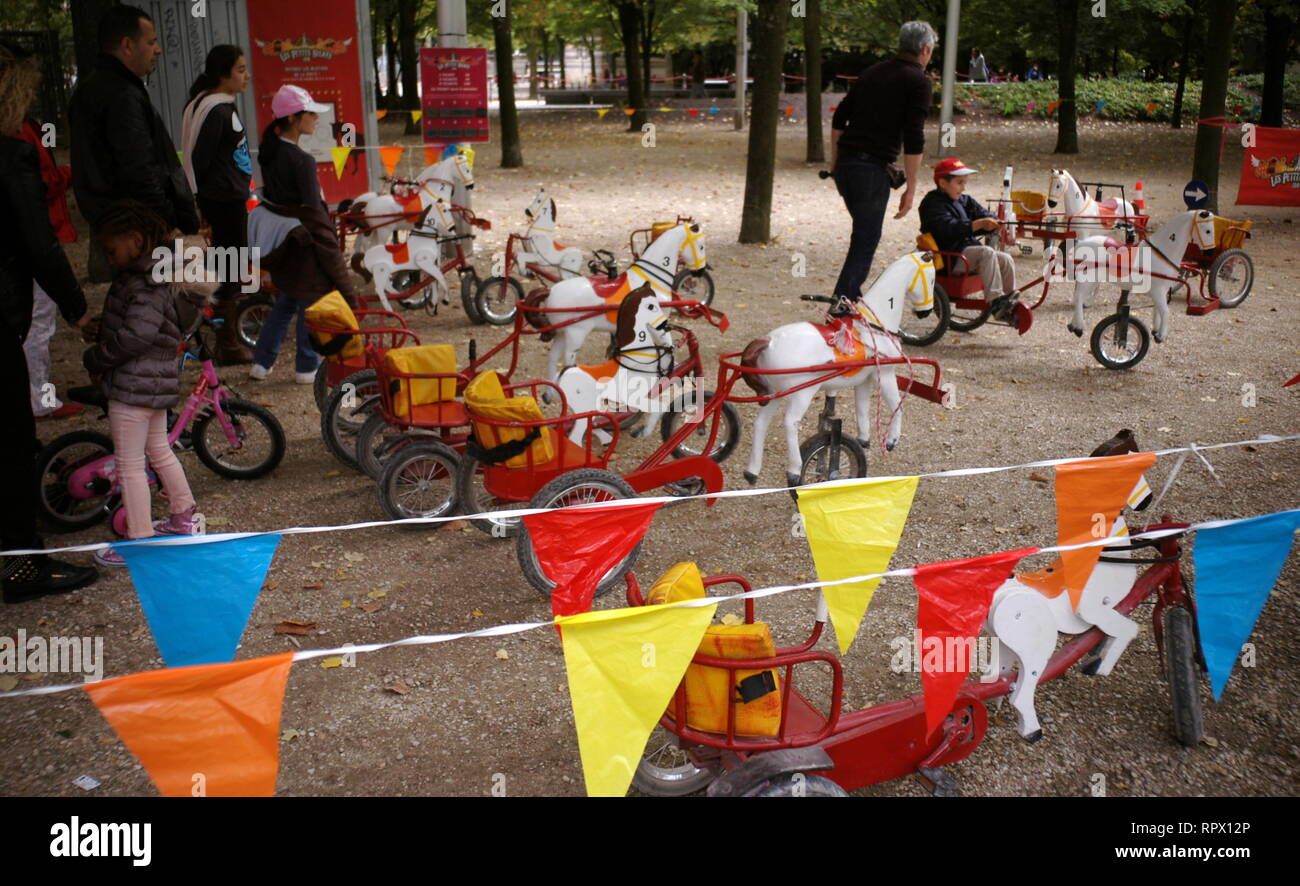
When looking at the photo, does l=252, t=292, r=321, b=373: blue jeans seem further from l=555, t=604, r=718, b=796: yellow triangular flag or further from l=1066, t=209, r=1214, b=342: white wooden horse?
l=1066, t=209, r=1214, b=342: white wooden horse

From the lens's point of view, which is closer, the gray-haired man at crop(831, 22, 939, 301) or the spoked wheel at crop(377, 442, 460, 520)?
the spoked wheel at crop(377, 442, 460, 520)

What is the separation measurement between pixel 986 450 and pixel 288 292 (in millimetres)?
4898

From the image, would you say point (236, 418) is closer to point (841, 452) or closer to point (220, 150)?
point (220, 150)

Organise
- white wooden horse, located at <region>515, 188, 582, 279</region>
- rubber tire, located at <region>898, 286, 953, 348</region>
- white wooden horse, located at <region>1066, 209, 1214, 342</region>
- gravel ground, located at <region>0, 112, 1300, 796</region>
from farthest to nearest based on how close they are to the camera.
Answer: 1. white wooden horse, located at <region>515, 188, 582, 279</region>
2. rubber tire, located at <region>898, 286, 953, 348</region>
3. white wooden horse, located at <region>1066, 209, 1214, 342</region>
4. gravel ground, located at <region>0, 112, 1300, 796</region>

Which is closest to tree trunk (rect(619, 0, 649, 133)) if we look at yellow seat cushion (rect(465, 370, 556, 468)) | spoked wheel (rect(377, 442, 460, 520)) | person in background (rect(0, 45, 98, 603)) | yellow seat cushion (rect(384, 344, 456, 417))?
yellow seat cushion (rect(384, 344, 456, 417))

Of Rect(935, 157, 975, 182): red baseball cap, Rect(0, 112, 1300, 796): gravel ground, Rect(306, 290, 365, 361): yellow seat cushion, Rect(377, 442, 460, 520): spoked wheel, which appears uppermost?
Rect(935, 157, 975, 182): red baseball cap

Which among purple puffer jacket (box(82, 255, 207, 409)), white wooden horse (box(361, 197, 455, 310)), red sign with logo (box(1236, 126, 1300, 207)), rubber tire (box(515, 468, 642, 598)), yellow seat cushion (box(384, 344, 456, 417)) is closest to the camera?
purple puffer jacket (box(82, 255, 207, 409))

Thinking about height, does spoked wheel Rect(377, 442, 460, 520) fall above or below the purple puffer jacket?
below

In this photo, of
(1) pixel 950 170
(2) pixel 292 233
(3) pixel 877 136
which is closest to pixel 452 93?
(2) pixel 292 233

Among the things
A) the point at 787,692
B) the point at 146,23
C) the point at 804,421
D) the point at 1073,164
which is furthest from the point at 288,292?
the point at 1073,164

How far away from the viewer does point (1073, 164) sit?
22078mm

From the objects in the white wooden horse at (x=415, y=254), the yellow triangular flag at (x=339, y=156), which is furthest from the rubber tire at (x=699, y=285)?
the yellow triangular flag at (x=339, y=156)

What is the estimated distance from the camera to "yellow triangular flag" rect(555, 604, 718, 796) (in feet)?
9.59

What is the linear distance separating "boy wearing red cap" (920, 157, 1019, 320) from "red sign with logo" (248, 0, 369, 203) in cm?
739
